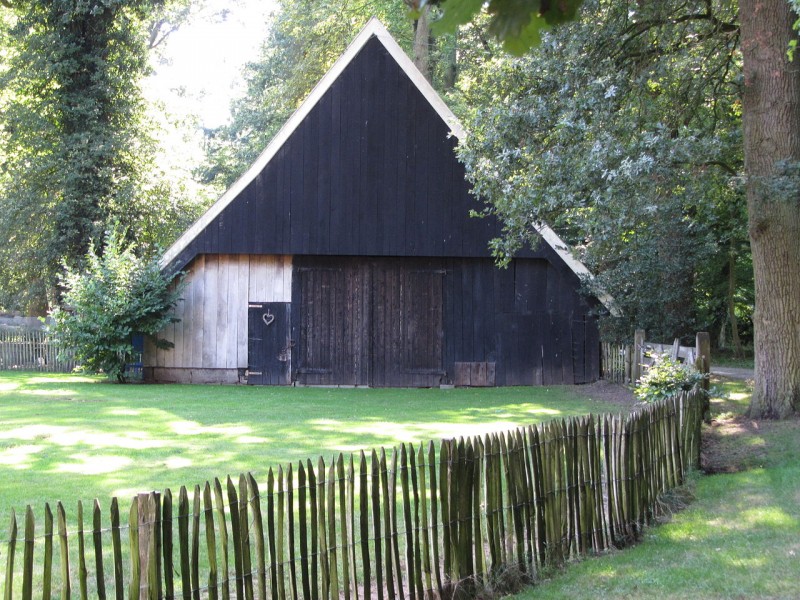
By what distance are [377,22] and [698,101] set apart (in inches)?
336

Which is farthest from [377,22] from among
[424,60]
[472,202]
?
[424,60]

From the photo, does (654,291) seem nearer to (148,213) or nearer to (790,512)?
(790,512)

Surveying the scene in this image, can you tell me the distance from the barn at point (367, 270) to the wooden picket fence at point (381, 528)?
1287 centimetres

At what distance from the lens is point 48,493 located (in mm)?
8523

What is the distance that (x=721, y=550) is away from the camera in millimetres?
7469

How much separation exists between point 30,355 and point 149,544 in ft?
85.7

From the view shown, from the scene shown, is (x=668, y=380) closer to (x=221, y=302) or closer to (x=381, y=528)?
(x=381, y=528)

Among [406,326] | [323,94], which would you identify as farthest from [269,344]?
[323,94]

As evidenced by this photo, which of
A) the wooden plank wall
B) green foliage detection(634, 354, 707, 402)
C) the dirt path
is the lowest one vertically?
the dirt path

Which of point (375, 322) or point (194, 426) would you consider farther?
point (375, 322)

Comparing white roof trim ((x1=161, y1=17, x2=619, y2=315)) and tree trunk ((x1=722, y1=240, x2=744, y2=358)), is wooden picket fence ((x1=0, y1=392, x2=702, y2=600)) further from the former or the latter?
tree trunk ((x1=722, y1=240, x2=744, y2=358))

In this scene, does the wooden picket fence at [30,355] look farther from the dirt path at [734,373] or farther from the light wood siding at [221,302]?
the dirt path at [734,373]

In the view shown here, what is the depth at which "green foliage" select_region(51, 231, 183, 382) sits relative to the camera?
2123 centimetres

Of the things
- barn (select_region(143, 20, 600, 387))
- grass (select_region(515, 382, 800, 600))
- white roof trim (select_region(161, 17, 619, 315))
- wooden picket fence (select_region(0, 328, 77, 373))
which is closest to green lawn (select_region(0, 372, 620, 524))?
barn (select_region(143, 20, 600, 387))
